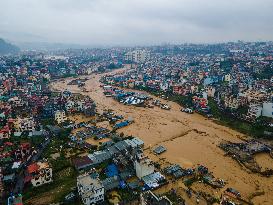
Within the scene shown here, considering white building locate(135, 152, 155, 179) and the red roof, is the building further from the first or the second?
the red roof

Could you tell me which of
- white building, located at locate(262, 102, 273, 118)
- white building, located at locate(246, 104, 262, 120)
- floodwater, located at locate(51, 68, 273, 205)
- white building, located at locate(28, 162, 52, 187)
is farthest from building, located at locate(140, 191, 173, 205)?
white building, located at locate(262, 102, 273, 118)

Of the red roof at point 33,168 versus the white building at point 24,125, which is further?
the white building at point 24,125

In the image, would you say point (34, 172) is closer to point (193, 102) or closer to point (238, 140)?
point (238, 140)

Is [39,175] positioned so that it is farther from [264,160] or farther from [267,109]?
[267,109]

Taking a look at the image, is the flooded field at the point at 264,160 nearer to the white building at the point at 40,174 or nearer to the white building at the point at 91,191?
the white building at the point at 91,191

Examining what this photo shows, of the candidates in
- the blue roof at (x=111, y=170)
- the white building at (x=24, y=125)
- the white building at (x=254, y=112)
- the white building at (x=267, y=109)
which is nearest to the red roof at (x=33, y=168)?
the blue roof at (x=111, y=170)

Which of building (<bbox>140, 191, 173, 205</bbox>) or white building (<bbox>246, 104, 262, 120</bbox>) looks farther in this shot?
white building (<bbox>246, 104, 262, 120</bbox>)
